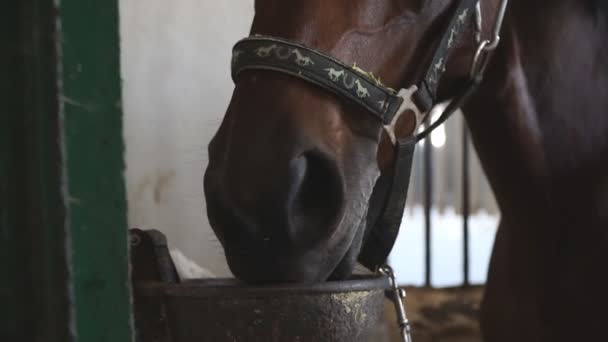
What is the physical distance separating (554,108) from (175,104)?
83cm

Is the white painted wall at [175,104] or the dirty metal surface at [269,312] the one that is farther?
the white painted wall at [175,104]

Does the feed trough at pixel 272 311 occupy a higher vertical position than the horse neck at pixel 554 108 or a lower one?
lower

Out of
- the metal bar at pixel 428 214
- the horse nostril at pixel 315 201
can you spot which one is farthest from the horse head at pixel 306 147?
the metal bar at pixel 428 214

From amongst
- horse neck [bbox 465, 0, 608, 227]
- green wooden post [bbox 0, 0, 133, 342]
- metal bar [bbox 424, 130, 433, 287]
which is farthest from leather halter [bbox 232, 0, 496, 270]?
metal bar [bbox 424, 130, 433, 287]

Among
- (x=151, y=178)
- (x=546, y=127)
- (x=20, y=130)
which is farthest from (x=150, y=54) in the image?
(x=20, y=130)

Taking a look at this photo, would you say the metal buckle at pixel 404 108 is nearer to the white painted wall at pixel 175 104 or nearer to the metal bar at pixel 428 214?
the white painted wall at pixel 175 104

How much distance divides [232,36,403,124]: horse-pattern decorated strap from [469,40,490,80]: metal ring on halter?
15cm

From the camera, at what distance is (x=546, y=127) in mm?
943

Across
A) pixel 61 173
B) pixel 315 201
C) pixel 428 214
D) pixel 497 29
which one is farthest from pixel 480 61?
pixel 428 214

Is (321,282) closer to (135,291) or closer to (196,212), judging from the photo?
(135,291)

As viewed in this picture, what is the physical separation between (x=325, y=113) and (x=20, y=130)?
1.23 feet

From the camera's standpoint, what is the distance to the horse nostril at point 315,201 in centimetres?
67

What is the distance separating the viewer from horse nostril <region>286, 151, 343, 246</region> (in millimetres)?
671

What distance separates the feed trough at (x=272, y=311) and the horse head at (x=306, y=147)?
0.07 feet
